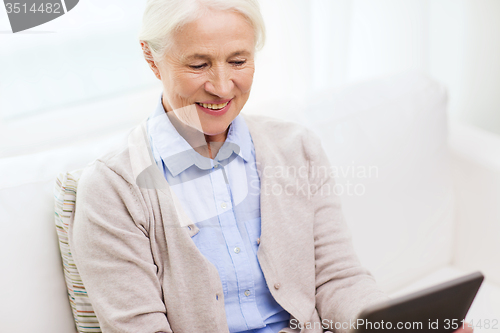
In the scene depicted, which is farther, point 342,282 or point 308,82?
point 308,82

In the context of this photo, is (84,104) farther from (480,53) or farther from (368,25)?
(480,53)

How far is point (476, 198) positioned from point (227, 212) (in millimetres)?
986

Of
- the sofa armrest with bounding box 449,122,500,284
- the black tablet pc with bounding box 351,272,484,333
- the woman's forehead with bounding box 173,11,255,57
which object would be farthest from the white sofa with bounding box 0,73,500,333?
the black tablet pc with bounding box 351,272,484,333

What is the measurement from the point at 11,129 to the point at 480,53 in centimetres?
178

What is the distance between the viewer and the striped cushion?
3.15ft

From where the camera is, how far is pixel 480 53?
189 centimetres

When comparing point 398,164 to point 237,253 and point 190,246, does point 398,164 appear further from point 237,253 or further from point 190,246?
point 190,246

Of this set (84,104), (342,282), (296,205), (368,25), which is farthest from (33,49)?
(368,25)

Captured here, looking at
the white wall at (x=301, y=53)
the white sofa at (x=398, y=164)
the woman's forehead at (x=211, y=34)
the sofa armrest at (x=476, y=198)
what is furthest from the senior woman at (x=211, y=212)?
the sofa armrest at (x=476, y=198)

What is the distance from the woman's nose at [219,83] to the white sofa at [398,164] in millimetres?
314

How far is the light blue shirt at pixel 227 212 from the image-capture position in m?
1.01

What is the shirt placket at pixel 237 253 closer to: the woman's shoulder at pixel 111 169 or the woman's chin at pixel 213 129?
the woman's chin at pixel 213 129

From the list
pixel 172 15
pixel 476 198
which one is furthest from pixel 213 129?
pixel 476 198

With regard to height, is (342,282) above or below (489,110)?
below
